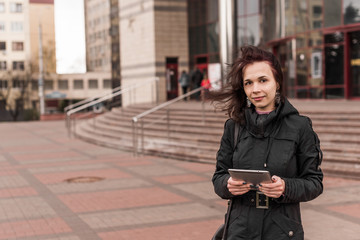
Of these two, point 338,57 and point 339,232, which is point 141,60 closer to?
point 338,57

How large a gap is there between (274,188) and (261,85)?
544 millimetres

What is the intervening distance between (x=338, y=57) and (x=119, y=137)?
977 centimetres

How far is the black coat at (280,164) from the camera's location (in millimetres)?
2727

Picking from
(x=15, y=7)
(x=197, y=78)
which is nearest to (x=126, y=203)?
(x=197, y=78)

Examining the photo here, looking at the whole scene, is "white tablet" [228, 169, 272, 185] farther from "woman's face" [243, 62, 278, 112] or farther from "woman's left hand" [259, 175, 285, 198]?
"woman's face" [243, 62, 278, 112]

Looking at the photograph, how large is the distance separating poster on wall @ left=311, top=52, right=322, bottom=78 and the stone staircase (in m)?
5.94

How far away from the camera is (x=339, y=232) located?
665 centimetres

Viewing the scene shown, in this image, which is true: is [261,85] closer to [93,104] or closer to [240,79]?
[240,79]

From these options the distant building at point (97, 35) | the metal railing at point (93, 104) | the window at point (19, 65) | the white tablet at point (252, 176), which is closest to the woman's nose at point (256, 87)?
the white tablet at point (252, 176)

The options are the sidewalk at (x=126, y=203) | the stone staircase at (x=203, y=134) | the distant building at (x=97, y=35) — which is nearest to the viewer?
the sidewalk at (x=126, y=203)

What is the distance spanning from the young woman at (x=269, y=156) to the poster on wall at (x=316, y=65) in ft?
67.9

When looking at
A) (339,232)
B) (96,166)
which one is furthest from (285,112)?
(96,166)

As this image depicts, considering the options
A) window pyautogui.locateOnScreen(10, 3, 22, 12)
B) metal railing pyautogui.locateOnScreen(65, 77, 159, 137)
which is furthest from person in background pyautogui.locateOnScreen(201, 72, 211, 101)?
window pyautogui.locateOnScreen(10, 3, 22, 12)

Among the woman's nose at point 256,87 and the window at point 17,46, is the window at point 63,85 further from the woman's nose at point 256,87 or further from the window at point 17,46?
the woman's nose at point 256,87
